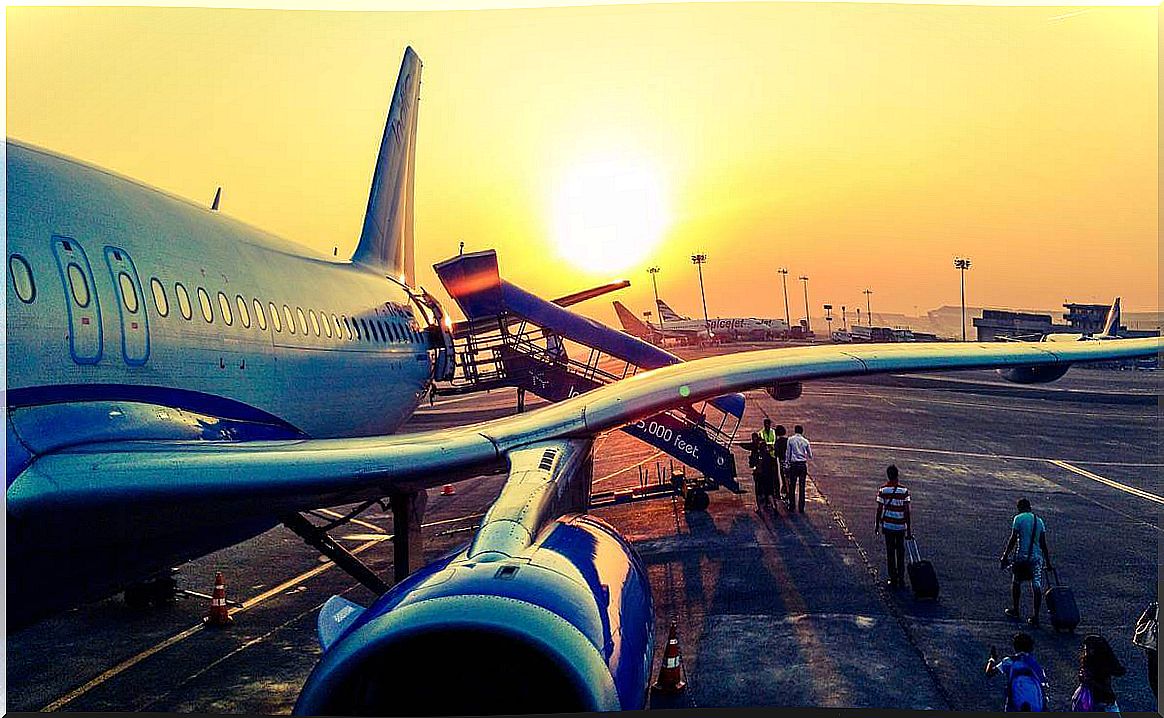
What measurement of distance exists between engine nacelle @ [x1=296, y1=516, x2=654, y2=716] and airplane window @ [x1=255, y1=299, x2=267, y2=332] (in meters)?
4.53

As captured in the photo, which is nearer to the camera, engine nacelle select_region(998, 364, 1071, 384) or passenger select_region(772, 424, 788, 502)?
engine nacelle select_region(998, 364, 1071, 384)

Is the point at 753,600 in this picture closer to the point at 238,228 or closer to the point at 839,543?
the point at 839,543

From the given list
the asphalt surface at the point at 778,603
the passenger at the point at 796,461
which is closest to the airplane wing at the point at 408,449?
the asphalt surface at the point at 778,603

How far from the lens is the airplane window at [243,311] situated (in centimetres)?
966

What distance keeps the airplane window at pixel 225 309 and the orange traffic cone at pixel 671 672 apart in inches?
193

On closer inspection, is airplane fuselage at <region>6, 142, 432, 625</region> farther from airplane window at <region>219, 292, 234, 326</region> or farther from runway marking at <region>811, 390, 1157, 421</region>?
runway marking at <region>811, 390, 1157, 421</region>

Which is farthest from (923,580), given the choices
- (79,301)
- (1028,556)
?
(79,301)

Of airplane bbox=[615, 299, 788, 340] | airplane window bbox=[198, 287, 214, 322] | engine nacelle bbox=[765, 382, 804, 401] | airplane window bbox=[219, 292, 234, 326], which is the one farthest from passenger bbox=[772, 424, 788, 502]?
airplane bbox=[615, 299, 788, 340]

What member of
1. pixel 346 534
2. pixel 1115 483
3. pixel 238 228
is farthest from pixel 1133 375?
pixel 238 228

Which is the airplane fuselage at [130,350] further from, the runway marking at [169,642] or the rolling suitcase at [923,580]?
the rolling suitcase at [923,580]

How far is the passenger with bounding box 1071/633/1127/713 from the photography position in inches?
313

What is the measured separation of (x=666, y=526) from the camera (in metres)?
18.4

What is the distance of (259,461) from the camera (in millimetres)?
7043

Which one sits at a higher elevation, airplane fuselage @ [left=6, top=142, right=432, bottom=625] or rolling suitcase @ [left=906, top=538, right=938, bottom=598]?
airplane fuselage @ [left=6, top=142, right=432, bottom=625]
